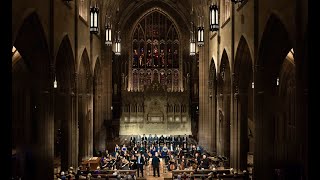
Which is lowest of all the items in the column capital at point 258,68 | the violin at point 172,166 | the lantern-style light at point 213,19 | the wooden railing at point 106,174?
the violin at point 172,166

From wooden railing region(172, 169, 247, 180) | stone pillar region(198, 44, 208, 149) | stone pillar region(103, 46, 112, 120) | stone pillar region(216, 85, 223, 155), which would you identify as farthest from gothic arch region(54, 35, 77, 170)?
stone pillar region(103, 46, 112, 120)

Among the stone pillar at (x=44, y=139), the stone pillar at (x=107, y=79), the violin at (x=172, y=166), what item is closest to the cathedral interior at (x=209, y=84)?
the stone pillar at (x=44, y=139)

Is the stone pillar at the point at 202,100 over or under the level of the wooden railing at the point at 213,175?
over

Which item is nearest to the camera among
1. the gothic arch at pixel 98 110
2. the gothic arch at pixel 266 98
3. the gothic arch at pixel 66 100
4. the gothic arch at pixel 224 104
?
the gothic arch at pixel 266 98

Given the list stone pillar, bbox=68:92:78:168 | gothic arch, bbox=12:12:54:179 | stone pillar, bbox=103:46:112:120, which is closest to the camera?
A: gothic arch, bbox=12:12:54:179

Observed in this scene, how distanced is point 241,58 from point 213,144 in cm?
1366

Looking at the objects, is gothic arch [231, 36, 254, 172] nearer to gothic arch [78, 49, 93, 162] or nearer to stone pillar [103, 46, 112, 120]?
gothic arch [78, 49, 93, 162]

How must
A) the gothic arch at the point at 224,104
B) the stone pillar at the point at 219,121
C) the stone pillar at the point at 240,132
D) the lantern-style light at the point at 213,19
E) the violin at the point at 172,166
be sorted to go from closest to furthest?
the stone pillar at the point at 240,132
the lantern-style light at the point at 213,19
the violin at the point at 172,166
the gothic arch at the point at 224,104
the stone pillar at the point at 219,121

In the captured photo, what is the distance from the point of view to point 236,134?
29.6m

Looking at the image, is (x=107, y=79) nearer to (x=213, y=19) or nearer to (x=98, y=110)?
(x=98, y=110)

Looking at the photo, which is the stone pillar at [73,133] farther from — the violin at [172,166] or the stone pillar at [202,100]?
the stone pillar at [202,100]

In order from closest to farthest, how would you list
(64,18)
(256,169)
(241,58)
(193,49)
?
1. (256,169)
2. (64,18)
3. (241,58)
4. (193,49)

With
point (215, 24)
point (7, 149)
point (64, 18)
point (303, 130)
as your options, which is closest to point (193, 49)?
point (215, 24)

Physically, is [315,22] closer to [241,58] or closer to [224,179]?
[224,179]
